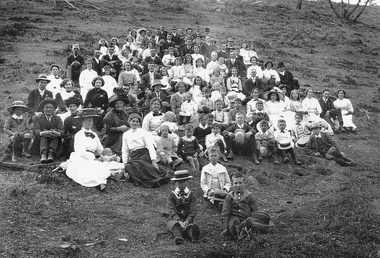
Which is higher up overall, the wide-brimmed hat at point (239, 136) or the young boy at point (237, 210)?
the wide-brimmed hat at point (239, 136)

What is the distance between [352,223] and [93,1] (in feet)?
111

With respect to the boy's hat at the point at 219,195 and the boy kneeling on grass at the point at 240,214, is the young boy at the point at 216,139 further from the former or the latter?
the boy kneeling on grass at the point at 240,214

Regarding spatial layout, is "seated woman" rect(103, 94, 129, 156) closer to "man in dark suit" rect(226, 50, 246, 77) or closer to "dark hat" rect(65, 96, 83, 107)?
"dark hat" rect(65, 96, 83, 107)

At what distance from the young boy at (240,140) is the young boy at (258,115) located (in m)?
0.94

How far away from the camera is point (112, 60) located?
17047mm

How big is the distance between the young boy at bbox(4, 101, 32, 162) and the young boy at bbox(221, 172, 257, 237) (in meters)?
5.38

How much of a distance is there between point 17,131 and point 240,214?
6344mm

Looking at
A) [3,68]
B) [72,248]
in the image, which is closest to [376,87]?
[3,68]

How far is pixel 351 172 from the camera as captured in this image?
1177 cm

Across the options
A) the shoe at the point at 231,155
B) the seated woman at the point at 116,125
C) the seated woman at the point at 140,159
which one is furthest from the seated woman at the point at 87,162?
the shoe at the point at 231,155

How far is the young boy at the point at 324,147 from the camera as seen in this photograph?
40.6ft

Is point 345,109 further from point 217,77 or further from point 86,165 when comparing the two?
point 86,165

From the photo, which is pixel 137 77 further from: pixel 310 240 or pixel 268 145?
pixel 310 240

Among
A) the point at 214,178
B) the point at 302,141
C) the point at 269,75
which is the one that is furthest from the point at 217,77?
the point at 214,178
